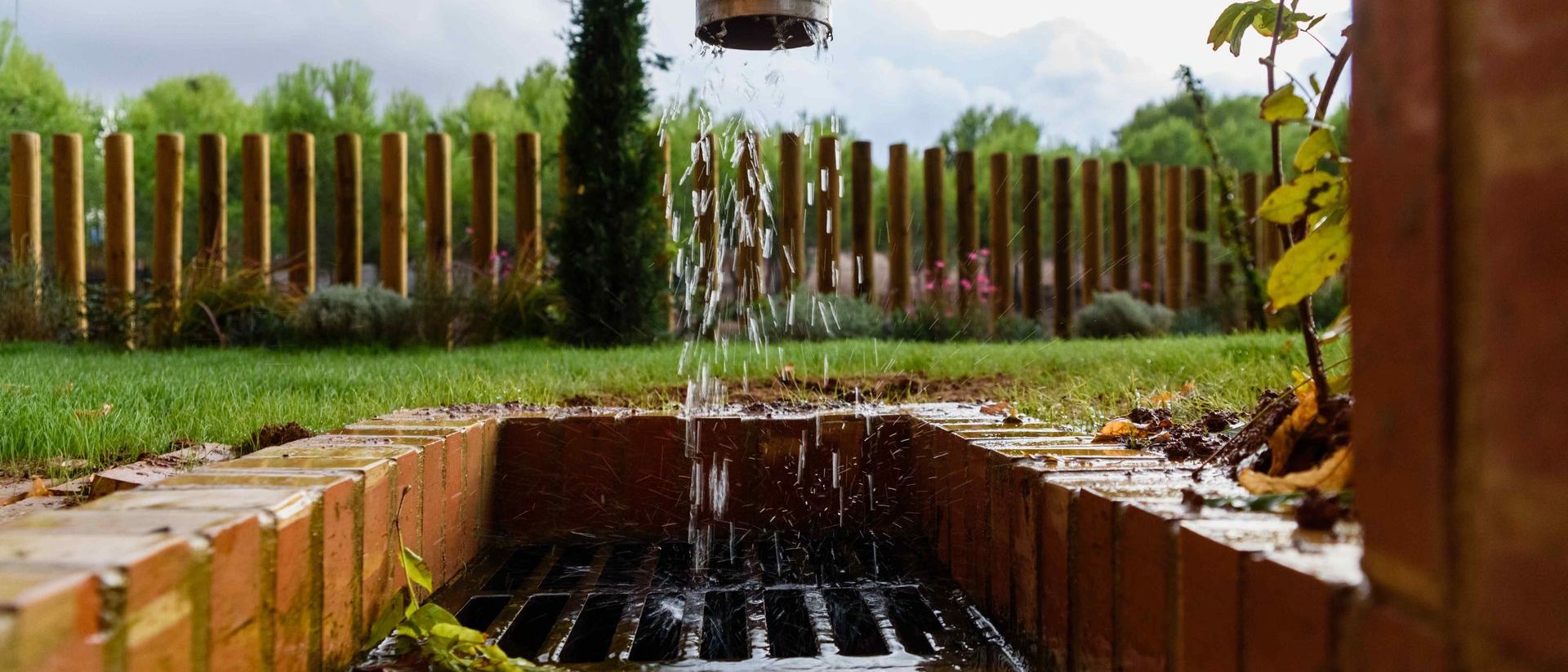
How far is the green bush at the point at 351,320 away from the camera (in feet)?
21.7

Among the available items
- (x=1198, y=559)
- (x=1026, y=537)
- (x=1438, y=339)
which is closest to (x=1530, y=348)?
(x=1438, y=339)

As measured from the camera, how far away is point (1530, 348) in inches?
23.7

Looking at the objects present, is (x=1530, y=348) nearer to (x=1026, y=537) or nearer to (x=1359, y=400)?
(x=1359, y=400)

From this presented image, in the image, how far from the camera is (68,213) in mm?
7914

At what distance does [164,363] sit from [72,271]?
392cm

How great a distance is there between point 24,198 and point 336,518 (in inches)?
336

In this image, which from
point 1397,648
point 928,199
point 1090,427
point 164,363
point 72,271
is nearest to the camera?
point 1397,648

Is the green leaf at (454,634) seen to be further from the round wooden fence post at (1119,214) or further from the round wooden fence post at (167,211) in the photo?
the round wooden fence post at (1119,214)

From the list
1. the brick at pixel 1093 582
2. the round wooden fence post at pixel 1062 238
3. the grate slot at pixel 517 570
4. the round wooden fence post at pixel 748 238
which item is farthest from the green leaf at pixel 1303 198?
the round wooden fence post at pixel 1062 238

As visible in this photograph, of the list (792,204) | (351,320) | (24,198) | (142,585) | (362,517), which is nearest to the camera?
(142,585)

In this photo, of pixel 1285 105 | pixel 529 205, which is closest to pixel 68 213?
pixel 529 205

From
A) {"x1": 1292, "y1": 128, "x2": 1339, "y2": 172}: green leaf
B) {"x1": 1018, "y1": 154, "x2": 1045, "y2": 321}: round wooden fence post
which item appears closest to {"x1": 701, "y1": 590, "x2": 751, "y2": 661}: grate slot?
{"x1": 1292, "y1": 128, "x2": 1339, "y2": 172}: green leaf

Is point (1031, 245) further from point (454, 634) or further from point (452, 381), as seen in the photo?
point (454, 634)

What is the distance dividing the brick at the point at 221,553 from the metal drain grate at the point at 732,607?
532 millimetres
